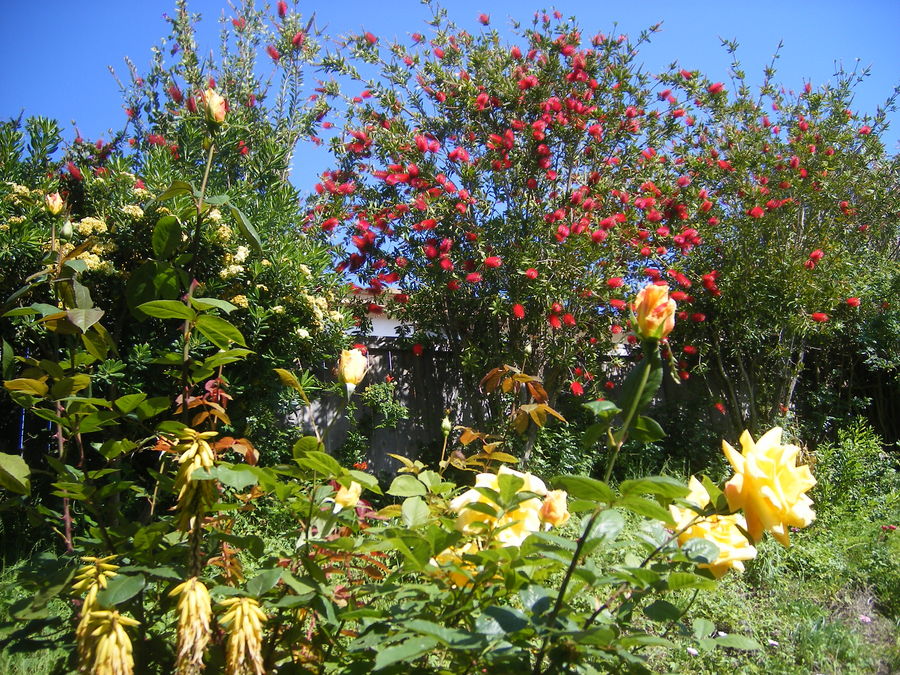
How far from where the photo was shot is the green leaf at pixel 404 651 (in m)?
0.71

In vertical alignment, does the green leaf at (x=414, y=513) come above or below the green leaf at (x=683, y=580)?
above

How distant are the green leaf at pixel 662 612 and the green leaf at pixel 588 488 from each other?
189 millimetres

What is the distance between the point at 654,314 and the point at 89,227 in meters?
3.05

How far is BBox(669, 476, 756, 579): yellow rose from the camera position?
2.94ft

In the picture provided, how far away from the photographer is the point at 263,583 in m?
0.88

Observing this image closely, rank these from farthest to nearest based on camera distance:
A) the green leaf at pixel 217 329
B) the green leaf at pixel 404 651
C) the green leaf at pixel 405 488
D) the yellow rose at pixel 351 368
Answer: the yellow rose at pixel 351 368 < the green leaf at pixel 405 488 < the green leaf at pixel 217 329 < the green leaf at pixel 404 651

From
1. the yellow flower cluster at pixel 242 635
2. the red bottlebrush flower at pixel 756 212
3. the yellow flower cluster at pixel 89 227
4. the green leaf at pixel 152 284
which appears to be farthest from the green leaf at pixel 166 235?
the red bottlebrush flower at pixel 756 212

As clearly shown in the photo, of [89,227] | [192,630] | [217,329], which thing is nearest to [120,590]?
[192,630]

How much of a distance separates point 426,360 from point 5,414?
2.89 meters

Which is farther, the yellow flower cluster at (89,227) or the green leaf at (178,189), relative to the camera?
the yellow flower cluster at (89,227)

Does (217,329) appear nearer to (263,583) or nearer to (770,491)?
(263,583)

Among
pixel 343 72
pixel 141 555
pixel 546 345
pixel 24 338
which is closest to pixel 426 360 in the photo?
pixel 546 345

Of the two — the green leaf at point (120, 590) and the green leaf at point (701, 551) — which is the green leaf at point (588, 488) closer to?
the green leaf at point (701, 551)

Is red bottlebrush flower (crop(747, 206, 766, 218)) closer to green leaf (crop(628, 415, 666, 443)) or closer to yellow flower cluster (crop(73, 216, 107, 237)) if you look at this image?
yellow flower cluster (crop(73, 216, 107, 237))
